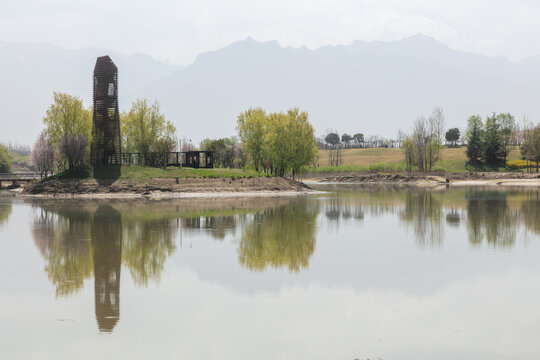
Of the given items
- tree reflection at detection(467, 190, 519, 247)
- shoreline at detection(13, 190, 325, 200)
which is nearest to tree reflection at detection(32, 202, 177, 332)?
tree reflection at detection(467, 190, 519, 247)

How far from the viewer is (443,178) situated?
11350cm

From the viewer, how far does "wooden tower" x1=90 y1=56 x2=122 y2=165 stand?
6719 centimetres

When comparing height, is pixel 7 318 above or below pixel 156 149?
below

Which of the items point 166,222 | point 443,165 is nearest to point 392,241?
point 166,222

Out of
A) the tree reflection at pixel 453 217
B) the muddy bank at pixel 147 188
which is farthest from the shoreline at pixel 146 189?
the tree reflection at pixel 453 217

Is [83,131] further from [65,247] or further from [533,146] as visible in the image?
[533,146]

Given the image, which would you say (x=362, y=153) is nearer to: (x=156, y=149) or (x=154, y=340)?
(x=156, y=149)

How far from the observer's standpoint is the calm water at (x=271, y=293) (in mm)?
11273

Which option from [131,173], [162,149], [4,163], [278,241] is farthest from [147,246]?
[4,163]

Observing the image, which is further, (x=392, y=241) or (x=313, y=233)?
(x=313, y=233)

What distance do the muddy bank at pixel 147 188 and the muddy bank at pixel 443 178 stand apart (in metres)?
51.9

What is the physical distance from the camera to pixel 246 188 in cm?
7000

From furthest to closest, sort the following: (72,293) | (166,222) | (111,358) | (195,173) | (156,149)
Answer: (156,149), (195,173), (166,222), (72,293), (111,358)

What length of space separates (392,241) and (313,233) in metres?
4.47
